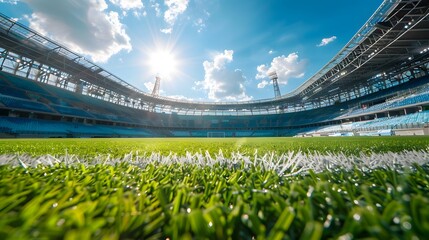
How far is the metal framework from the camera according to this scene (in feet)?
44.9

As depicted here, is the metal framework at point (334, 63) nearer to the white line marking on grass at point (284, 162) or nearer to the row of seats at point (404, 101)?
the row of seats at point (404, 101)

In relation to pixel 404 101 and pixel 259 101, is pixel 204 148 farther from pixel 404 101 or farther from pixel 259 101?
pixel 259 101

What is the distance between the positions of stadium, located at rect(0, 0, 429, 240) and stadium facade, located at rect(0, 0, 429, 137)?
0.54 ft

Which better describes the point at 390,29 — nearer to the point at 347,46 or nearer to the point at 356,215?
the point at 347,46

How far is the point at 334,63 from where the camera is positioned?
19.8 meters

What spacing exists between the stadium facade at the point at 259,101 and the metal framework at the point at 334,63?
79 millimetres

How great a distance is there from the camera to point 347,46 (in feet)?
53.7

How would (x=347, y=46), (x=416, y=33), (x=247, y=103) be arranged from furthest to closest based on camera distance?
1. (x=247, y=103)
2. (x=347, y=46)
3. (x=416, y=33)

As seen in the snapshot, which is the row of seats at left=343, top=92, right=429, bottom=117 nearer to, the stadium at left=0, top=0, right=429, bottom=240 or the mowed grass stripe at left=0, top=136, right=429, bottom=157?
the stadium at left=0, top=0, right=429, bottom=240

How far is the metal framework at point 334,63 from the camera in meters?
13.7

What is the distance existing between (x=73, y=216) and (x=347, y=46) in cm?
2172

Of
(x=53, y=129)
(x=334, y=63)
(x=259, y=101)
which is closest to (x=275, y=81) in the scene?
(x=259, y=101)

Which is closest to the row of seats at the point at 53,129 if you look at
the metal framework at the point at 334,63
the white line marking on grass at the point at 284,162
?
the metal framework at the point at 334,63

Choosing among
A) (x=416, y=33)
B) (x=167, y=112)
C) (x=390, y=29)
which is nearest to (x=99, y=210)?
(x=390, y=29)
